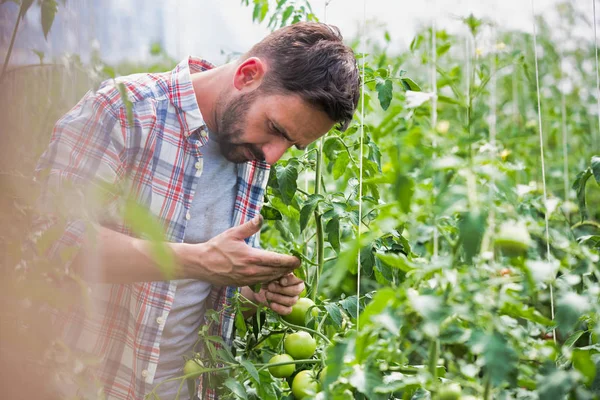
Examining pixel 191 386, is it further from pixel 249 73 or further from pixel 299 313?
pixel 249 73

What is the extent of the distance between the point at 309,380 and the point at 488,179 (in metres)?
0.57

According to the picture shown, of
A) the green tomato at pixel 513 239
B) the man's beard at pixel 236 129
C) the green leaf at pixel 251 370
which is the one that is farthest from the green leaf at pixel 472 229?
the man's beard at pixel 236 129

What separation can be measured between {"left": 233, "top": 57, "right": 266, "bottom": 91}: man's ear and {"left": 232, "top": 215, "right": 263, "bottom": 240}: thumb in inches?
14.4

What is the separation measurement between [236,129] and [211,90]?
15cm

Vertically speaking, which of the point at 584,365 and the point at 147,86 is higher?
the point at 147,86

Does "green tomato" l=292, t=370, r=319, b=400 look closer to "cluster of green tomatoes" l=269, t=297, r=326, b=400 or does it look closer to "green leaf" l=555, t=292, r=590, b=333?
"cluster of green tomatoes" l=269, t=297, r=326, b=400

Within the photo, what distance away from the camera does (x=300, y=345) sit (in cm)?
115

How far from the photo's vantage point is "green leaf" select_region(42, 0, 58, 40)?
0.62 metres

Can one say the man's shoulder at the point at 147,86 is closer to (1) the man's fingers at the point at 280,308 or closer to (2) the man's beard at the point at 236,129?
(2) the man's beard at the point at 236,129

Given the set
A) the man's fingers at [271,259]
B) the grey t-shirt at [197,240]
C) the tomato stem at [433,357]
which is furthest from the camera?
the grey t-shirt at [197,240]

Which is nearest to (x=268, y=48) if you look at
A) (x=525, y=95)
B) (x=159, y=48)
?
(x=159, y=48)

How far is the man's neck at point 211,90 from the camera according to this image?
139 centimetres

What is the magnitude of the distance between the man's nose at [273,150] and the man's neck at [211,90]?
7.2 inches

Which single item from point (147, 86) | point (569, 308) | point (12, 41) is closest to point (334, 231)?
point (147, 86)
